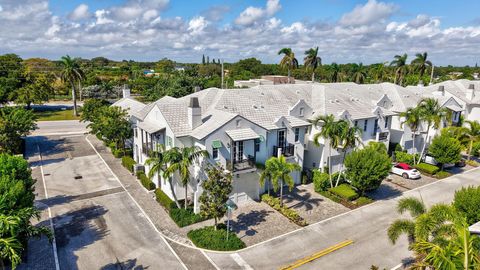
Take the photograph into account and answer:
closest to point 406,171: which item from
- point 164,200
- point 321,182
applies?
point 321,182

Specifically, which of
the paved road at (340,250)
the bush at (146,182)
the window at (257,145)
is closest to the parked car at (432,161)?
the paved road at (340,250)

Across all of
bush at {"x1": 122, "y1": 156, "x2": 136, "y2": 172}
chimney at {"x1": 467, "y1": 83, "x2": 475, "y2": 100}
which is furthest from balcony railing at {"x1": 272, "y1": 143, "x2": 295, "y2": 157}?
chimney at {"x1": 467, "y1": 83, "x2": 475, "y2": 100}

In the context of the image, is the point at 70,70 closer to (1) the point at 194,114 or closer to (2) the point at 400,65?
(1) the point at 194,114

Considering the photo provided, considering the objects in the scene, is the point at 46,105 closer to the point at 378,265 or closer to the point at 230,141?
the point at 230,141

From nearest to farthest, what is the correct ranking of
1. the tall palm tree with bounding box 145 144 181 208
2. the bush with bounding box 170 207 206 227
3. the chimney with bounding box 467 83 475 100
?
the tall palm tree with bounding box 145 144 181 208
the bush with bounding box 170 207 206 227
the chimney with bounding box 467 83 475 100

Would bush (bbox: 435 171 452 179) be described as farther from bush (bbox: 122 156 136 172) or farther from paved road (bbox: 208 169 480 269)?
bush (bbox: 122 156 136 172)

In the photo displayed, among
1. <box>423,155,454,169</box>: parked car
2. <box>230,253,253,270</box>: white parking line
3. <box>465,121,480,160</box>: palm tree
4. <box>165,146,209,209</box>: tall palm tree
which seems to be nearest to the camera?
<box>230,253,253,270</box>: white parking line
